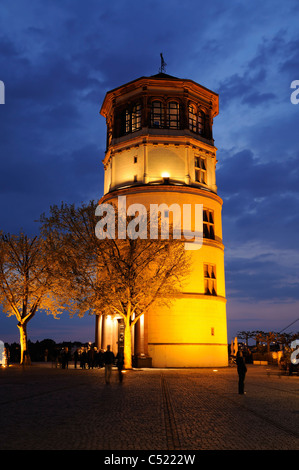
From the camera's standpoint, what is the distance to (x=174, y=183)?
43062 mm

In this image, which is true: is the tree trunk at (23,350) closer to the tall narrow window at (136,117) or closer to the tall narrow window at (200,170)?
the tall narrow window at (200,170)

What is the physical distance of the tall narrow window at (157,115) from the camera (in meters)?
45.0

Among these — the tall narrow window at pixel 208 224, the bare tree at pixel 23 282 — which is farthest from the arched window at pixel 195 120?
the bare tree at pixel 23 282

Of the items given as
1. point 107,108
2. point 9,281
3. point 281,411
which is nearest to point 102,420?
point 281,411

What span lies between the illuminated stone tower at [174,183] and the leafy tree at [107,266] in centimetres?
620

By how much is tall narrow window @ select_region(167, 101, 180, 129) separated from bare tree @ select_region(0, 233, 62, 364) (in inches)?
645

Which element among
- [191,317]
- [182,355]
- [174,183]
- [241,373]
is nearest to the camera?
[241,373]

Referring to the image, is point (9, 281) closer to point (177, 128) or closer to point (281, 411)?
point (177, 128)

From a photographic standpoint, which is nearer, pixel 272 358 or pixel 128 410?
pixel 128 410

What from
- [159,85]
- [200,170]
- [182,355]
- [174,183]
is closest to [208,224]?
[174,183]

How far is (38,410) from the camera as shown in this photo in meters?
12.5

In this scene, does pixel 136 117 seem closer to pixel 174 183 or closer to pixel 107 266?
pixel 174 183

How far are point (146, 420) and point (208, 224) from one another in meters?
33.3

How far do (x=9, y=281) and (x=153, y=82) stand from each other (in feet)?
74.1
